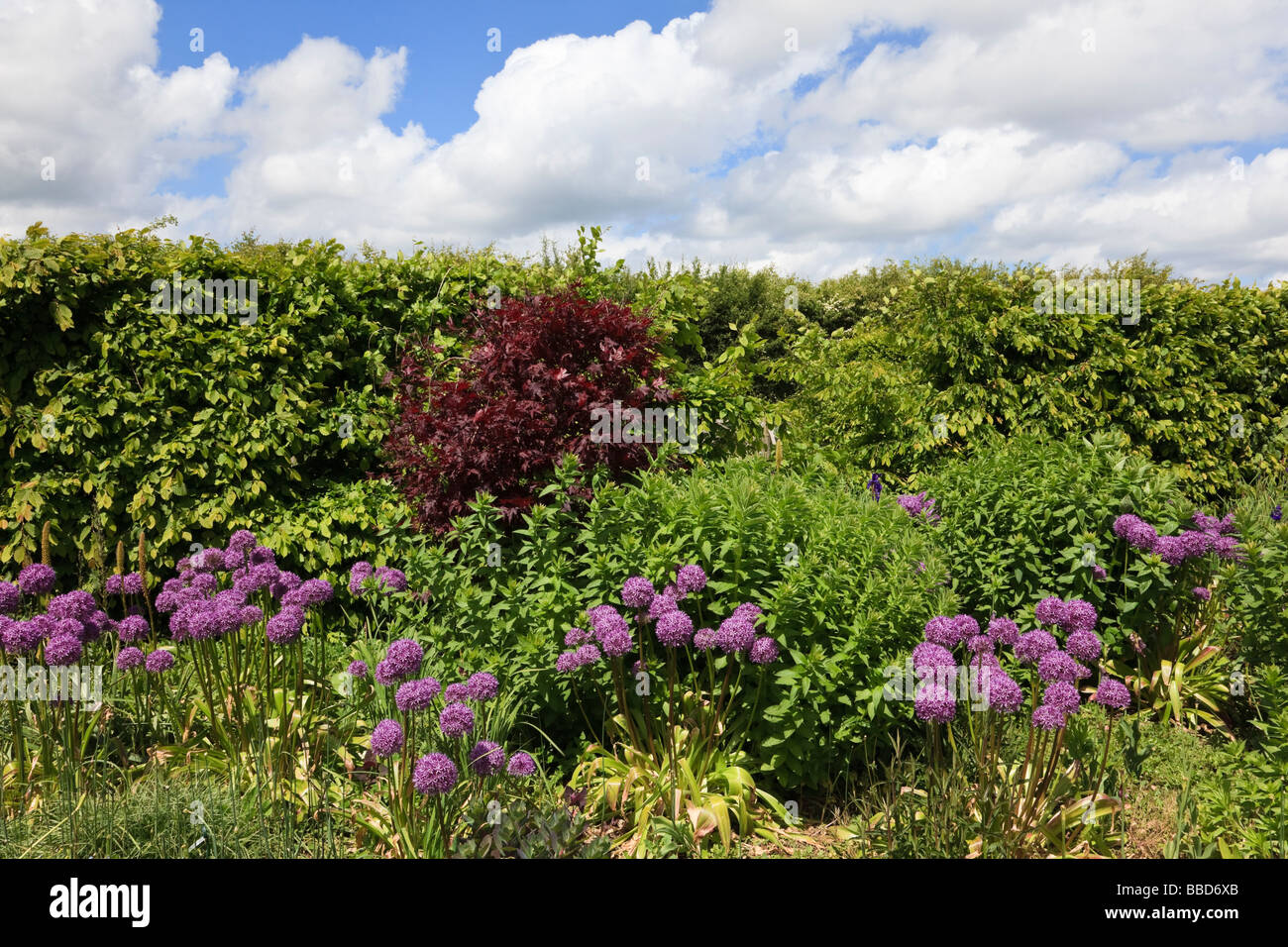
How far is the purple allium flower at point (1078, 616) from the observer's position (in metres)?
3.21

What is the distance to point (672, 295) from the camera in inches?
278

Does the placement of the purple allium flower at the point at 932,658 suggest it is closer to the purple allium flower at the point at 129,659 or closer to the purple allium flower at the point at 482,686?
the purple allium flower at the point at 482,686

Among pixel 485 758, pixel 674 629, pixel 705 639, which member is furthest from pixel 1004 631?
pixel 485 758

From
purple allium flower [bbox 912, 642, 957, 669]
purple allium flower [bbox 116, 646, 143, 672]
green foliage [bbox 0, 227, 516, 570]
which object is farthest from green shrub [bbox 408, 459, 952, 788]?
green foliage [bbox 0, 227, 516, 570]

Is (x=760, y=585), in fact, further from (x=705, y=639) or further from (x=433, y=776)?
(x=433, y=776)

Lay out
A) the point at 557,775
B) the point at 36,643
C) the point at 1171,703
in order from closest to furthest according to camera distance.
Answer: the point at 36,643 → the point at 557,775 → the point at 1171,703

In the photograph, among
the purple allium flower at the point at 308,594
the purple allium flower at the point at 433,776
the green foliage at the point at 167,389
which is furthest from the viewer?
the green foliage at the point at 167,389

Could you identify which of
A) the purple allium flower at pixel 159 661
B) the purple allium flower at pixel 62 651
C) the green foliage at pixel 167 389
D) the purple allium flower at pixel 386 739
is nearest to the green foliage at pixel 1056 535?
the purple allium flower at pixel 386 739

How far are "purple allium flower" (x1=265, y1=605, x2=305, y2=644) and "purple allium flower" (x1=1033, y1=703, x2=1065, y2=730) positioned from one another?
116 inches

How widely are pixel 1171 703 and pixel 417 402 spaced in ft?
16.7

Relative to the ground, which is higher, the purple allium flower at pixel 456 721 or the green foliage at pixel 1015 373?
the green foliage at pixel 1015 373

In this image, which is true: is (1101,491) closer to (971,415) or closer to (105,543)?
(971,415)

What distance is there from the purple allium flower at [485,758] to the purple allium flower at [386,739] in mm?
302
